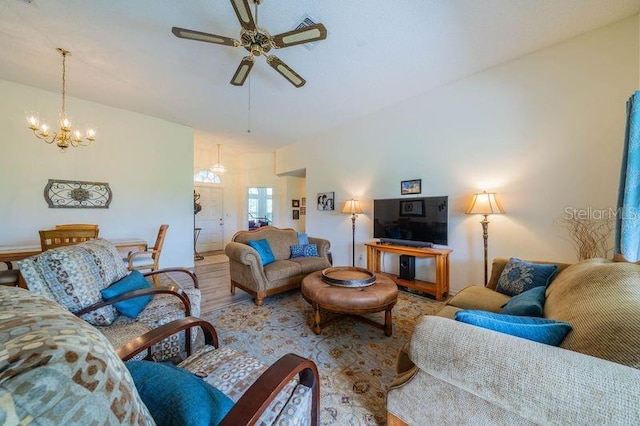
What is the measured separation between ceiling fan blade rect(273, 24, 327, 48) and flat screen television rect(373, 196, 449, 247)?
2.62m

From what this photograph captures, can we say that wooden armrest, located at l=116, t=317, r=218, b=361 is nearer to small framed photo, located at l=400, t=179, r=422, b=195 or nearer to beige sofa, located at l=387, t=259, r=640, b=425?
beige sofa, located at l=387, t=259, r=640, b=425

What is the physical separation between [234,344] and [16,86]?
490cm

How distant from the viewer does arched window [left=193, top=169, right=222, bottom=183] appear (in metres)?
6.78

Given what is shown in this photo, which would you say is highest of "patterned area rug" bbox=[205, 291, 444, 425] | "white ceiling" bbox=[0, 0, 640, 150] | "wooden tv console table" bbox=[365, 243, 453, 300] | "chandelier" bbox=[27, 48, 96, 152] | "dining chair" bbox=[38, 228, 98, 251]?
"white ceiling" bbox=[0, 0, 640, 150]

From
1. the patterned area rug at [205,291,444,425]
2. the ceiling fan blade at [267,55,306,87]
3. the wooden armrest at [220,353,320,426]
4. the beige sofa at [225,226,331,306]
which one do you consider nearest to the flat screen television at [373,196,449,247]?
the patterned area rug at [205,291,444,425]

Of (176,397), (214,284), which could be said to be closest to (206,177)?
(214,284)

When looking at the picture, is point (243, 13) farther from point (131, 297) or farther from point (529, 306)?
point (529, 306)

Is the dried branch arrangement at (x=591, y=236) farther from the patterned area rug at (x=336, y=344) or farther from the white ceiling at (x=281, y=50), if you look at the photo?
the white ceiling at (x=281, y=50)

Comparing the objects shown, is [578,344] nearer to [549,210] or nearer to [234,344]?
[234,344]

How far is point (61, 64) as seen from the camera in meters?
2.89

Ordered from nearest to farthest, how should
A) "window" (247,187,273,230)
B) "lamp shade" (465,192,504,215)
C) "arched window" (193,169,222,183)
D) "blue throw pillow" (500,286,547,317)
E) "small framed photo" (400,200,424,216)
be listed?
"blue throw pillow" (500,286,547,317) → "lamp shade" (465,192,504,215) → "small framed photo" (400,200,424,216) → "arched window" (193,169,222,183) → "window" (247,187,273,230)

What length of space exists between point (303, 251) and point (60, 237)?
3.00 m

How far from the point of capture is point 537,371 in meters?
0.74

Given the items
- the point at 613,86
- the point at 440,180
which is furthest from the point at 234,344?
the point at 613,86
